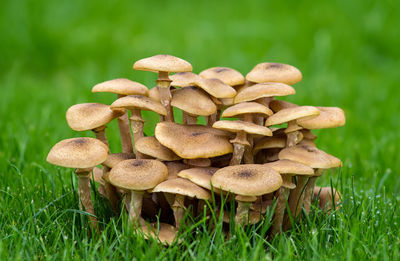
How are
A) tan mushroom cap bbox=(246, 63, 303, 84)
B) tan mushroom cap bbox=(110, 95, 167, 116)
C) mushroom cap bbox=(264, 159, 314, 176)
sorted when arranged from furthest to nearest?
tan mushroom cap bbox=(246, 63, 303, 84), tan mushroom cap bbox=(110, 95, 167, 116), mushroom cap bbox=(264, 159, 314, 176)

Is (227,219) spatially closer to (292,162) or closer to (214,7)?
(292,162)

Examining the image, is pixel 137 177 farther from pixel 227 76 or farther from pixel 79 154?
pixel 227 76

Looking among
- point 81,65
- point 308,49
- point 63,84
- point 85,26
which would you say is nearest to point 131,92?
point 63,84

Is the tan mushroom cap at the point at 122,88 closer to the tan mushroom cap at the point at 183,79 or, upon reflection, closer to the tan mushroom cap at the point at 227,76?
the tan mushroom cap at the point at 183,79

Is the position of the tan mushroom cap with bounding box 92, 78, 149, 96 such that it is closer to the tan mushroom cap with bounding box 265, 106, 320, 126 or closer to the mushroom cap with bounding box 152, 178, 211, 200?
the mushroom cap with bounding box 152, 178, 211, 200

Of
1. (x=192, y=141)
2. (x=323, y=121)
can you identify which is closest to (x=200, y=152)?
(x=192, y=141)

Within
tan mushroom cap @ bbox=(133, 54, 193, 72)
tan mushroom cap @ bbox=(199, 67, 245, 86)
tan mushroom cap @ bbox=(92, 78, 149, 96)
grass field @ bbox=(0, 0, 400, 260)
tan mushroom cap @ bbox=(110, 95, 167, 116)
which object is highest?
tan mushroom cap @ bbox=(133, 54, 193, 72)

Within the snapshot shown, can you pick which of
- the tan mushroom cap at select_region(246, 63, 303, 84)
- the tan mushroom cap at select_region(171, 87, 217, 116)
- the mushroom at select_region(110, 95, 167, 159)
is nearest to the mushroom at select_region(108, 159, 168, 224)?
the mushroom at select_region(110, 95, 167, 159)
